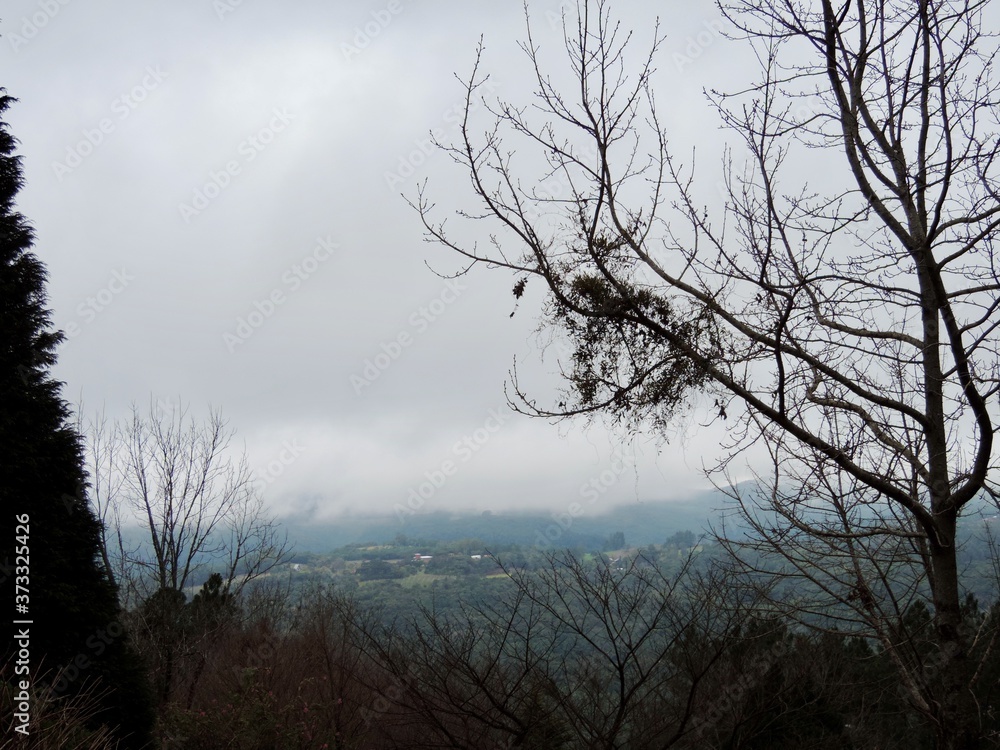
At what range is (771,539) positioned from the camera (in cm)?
502

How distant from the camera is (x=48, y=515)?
8422mm

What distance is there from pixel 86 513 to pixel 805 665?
32.0ft

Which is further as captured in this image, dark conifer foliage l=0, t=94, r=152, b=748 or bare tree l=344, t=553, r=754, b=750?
dark conifer foliage l=0, t=94, r=152, b=748

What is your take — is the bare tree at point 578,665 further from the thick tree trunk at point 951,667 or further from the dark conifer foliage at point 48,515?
the dark conifer foliage at point 48,515

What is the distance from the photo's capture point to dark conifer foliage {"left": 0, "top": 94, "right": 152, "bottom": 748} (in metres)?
7.99

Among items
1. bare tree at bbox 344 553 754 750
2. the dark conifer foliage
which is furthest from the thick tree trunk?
the dark conifer foliage

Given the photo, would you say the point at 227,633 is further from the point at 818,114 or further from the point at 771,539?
the point at 818,114
